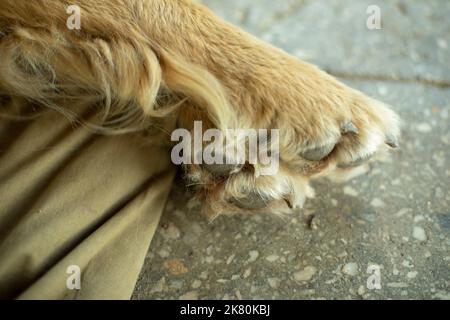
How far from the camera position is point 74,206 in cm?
115

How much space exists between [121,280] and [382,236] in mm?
646

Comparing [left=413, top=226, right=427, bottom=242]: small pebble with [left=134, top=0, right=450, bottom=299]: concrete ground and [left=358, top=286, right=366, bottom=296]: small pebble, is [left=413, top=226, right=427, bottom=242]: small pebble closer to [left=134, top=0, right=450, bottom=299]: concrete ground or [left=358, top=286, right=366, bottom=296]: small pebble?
[left=134, top=0, right=450, bottom=299]: concrete ground

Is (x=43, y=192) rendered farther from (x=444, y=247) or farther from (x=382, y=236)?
(x=444, y=247)

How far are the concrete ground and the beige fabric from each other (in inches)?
3.1

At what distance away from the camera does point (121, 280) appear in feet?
3.57

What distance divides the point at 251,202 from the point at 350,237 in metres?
0.29

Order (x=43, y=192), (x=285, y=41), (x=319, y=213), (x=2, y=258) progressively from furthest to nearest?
(x=285, y=41)
(x=319, y=213)
(x=43, y=192)
(x=2, y=258)

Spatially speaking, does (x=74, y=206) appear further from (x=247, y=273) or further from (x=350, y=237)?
(x=350, y=237)

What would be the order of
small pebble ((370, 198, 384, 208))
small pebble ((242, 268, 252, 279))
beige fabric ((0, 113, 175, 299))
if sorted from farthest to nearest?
1. small pebble ((370, 198, 384, 208))
2. small pebble ((242, 268, 252, 279))
3. beige fabric ((0, 113, 175, 299))

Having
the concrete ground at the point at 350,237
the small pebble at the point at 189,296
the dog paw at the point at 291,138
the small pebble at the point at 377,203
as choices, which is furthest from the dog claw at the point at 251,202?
the small pebble at the point at 377,203

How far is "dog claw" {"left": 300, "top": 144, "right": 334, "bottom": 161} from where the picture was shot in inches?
44.6

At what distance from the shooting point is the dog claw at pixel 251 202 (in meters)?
1.13

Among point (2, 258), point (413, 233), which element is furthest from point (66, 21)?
point (413, 233)

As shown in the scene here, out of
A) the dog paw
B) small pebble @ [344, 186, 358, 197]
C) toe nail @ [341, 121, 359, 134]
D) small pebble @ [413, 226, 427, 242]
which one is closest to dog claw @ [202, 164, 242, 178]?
the dog paw
